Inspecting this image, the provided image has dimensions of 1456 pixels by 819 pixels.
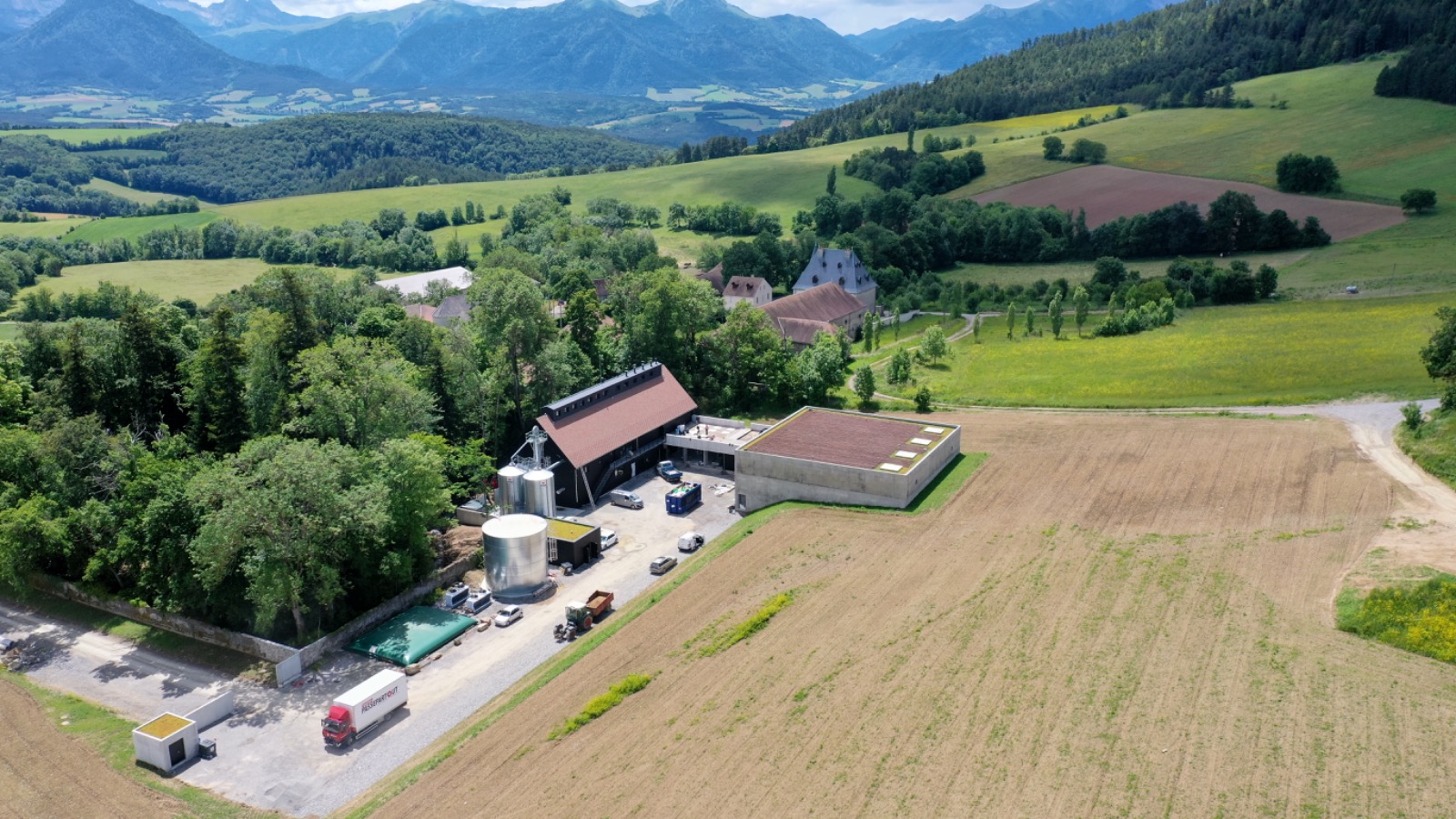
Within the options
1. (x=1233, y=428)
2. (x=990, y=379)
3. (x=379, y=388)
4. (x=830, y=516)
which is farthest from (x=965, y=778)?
(x=990, y=379)

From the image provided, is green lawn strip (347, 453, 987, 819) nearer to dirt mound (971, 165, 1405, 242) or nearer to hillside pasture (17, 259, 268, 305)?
dirt mound (971, 165, 1405, 242)

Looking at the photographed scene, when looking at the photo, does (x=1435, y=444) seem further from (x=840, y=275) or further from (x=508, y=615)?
(x=840, y=275)

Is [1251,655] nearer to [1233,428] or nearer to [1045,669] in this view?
[1045,669]

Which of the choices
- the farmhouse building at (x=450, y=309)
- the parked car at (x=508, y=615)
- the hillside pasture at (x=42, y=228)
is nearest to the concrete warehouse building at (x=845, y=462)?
the parked car at (x=508, y=615)

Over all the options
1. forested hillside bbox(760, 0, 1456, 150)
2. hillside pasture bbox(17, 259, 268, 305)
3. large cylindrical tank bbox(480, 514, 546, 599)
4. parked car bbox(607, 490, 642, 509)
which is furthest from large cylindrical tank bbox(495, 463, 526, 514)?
forested hillside bbox(760, 0, 1456, 150)

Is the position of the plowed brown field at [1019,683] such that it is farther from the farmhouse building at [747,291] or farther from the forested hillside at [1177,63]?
the forested hillside at [1177,63]

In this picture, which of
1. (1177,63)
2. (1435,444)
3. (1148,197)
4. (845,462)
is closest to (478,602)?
(845,462)
